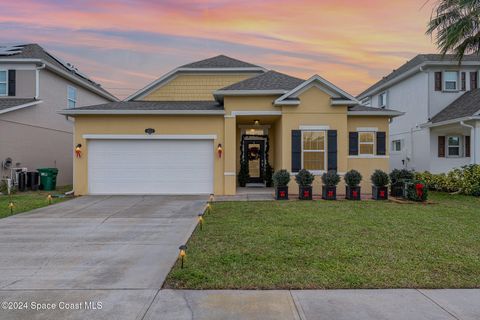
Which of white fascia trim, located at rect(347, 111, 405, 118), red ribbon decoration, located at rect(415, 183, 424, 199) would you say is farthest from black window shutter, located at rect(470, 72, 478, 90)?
red ribbon decoration, located at rect(415, 183, 424, 199)

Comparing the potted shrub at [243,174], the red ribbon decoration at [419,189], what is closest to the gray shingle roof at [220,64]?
the potted shrub at [243,174]

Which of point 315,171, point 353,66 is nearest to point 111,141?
point 315,171

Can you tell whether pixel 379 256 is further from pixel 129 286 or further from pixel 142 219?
pixel 142 219

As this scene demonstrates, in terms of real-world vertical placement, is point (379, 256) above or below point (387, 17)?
below

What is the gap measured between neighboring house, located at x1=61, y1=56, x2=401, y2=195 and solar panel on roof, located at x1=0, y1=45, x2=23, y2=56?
6.77 metres

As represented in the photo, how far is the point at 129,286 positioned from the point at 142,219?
14.6 feet

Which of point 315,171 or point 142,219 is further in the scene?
point 315,171

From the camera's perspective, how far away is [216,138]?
13.2 meters

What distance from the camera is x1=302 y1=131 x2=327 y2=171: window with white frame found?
12.9 m

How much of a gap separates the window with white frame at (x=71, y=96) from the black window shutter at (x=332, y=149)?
14.8 metres

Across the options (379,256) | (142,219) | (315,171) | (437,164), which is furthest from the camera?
(437,164)

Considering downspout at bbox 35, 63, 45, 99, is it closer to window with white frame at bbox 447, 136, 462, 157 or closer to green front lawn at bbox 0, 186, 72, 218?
green front lawn at bbox 0, 186, 72, 218

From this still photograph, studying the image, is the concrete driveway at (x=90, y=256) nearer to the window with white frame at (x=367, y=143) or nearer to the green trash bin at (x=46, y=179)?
the green trash bin at (x=46, y=179)

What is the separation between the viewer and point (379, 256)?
212 inches
